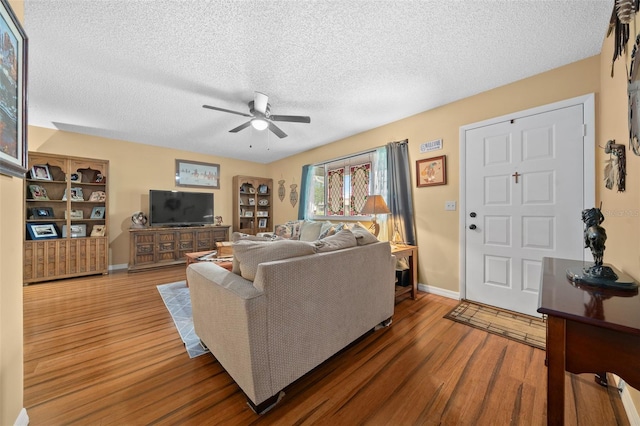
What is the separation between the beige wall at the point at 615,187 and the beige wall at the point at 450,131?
219 millimetres

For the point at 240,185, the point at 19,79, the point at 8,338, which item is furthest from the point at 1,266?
the point at 240,185

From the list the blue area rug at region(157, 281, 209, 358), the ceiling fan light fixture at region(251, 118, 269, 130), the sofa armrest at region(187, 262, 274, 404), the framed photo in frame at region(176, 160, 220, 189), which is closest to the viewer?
the sofa armrest at region(187, 262, 274, 404)

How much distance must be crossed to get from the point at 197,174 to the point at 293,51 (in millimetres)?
4131

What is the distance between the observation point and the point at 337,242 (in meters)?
1.76

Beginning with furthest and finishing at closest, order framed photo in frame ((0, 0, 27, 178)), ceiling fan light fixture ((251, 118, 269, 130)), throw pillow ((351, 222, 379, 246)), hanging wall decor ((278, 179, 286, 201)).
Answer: hanging wall decor ((278, 179, 286, 201)) < ceiling fan light fixture ((251, 118, 269, 130)) < throw pillow ((351, 222, 379, 246)) < framed photo in frame ((0, 0, 27, 178))

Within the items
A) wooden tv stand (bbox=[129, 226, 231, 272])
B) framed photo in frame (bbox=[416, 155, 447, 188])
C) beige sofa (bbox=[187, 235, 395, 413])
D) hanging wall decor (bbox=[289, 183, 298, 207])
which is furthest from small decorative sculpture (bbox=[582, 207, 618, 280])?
wooden tv stand (bbox=[129, 226, 231, 272])

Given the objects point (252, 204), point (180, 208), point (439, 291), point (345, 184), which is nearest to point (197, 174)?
point (180, 208)

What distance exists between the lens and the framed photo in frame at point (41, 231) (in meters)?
3.37

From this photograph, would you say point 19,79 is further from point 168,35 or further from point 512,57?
point 512,57

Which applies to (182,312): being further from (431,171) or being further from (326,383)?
(431,171)

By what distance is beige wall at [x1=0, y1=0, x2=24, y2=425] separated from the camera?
977 mm

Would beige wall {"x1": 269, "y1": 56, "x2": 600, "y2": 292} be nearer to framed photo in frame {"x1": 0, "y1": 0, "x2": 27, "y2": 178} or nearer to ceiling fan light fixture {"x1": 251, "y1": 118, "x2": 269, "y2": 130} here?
ceiling fan light fixture {"x1": 251, "y1": 118, "x2": 269, "y2": 130}

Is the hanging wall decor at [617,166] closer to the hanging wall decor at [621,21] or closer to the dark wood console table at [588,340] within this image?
the hanging wall decor at [621,21]

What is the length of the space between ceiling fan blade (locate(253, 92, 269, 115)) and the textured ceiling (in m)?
0.11
